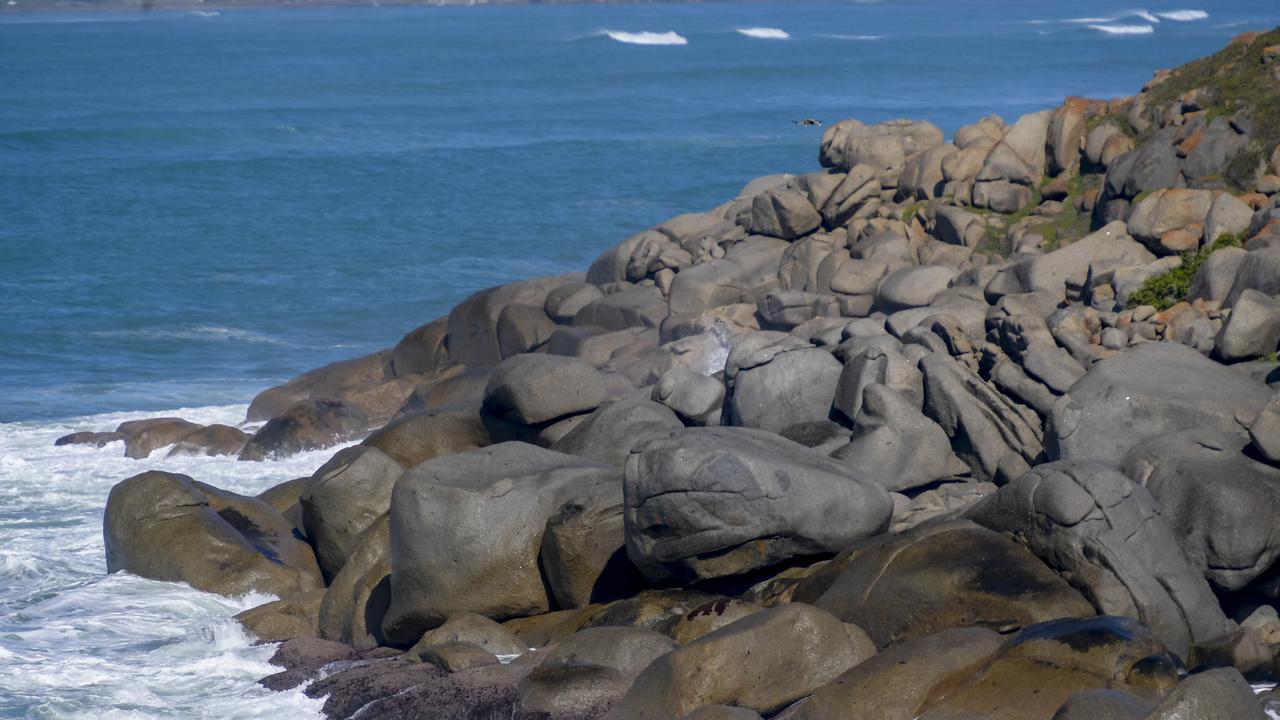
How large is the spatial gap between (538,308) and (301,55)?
115 m

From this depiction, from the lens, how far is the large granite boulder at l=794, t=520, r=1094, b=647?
14471mm

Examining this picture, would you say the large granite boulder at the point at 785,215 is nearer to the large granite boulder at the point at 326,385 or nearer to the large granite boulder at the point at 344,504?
the large granite boulder at the point at 326,385

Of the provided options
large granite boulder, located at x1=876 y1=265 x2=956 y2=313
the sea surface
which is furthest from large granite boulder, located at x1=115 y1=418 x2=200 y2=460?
large granite boulder, located at x1=876 y1=265 x2=956 y2=313

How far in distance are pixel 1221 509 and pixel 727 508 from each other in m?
5.60

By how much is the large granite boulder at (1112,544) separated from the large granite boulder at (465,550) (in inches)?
202

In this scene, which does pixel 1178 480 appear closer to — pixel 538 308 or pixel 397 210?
pixel 538 308

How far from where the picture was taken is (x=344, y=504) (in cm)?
2084

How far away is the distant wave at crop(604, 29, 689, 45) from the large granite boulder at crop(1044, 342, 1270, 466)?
14310 cm

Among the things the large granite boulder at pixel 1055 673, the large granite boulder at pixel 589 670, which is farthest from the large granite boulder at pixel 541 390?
the large granite boulder at pixel 1055 673

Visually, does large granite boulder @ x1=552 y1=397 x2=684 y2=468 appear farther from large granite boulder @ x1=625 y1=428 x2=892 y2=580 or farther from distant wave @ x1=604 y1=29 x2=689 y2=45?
distant wave @ x1=604 y1=29 x2=689 y2=45

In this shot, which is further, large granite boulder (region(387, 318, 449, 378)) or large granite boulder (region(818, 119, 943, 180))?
large granite boulder (region(387, 318, 449, 378))

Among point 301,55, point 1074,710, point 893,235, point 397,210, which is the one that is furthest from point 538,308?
point 301,55

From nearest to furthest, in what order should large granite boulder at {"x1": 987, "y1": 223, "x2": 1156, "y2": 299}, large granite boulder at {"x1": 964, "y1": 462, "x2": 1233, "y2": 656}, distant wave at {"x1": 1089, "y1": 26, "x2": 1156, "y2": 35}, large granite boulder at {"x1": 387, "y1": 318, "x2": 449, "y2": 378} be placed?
large granite boulder at {"x1": 964, "y1": 462, "x2": 1233, "y2": 656} → large granite boulder at {"x1": 987, "y1": 223, "x2": 1156, "y2": 299} → large granite boulder at {"x1": 387, "y1": 318, "x2": 449, "y2": 378} → distant wave at {"x1": 1089, "y1": 26, "x2": 1156, "y2": 35}

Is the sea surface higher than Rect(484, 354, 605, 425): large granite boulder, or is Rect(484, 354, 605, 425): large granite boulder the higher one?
Rect(484, 354, 605, 425): large granite boulder
